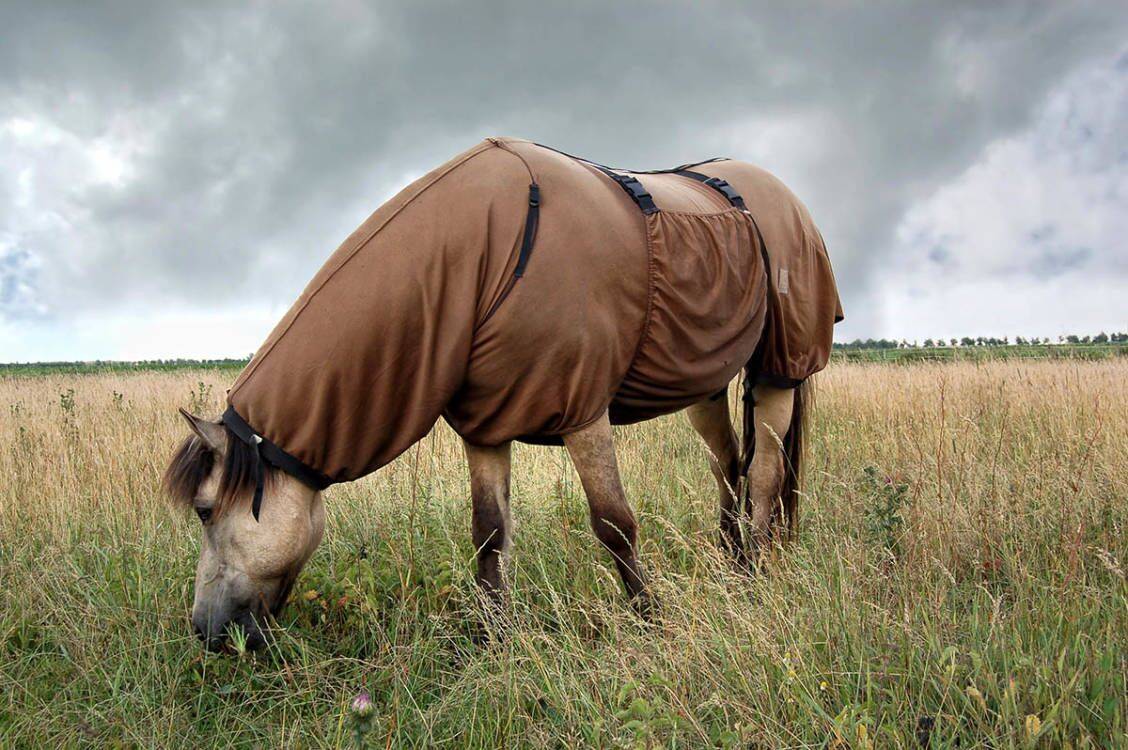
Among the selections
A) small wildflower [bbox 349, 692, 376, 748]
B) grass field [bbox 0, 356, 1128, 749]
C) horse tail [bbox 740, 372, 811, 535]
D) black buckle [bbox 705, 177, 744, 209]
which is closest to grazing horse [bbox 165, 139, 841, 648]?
grass field [bbox 0, 356, 1128, 749]

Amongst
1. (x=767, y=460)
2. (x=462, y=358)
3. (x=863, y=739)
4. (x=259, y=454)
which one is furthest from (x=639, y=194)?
(x=863, y=739)

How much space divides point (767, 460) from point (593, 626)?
2089mm

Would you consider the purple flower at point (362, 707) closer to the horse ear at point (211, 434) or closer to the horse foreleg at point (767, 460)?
the horse ear at point (211, 434)

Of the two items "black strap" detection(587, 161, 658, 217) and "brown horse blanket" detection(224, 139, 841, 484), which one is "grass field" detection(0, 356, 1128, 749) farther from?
"black strap" detection(587, 161, 658, 217)

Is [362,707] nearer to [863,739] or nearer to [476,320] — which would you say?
[863,739]

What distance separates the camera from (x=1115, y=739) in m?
1.97

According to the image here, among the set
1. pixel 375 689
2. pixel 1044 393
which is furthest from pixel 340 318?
pixel 1044 393

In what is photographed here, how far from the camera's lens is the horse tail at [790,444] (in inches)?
179

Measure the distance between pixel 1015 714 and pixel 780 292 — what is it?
99.9 inches

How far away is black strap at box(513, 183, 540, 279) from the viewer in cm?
297

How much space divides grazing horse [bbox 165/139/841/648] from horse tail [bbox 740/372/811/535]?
126 centimetres

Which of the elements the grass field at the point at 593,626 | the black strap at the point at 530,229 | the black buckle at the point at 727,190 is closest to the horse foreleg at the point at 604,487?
the grass field at the point at 593,626

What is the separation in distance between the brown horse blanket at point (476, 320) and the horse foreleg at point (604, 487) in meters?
0.09

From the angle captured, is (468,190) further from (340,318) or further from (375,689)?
(375,689)
